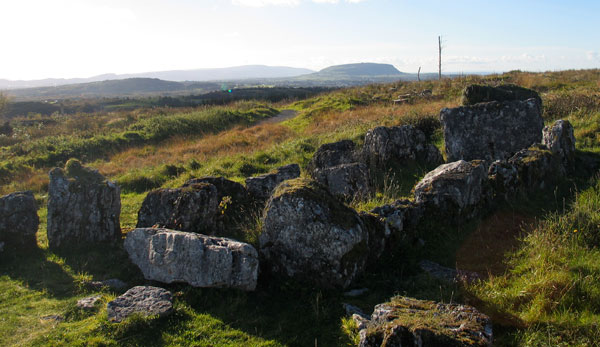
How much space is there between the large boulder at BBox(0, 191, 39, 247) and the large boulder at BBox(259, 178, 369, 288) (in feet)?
19.8

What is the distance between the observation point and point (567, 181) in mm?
9727

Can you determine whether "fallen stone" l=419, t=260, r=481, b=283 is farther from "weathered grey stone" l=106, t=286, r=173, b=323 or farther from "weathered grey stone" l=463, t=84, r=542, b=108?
"weathered grey stone" l=463, t=84, r=542, b=108

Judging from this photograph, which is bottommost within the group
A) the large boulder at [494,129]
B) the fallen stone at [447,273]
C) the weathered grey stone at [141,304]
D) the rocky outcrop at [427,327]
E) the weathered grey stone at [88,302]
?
the weathered grey stone at [88,302]

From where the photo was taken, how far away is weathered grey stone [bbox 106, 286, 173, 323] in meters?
5.64

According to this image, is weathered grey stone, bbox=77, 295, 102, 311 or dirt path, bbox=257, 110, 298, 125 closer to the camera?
weathered grey stone, bbox=77, 295, 102, 311

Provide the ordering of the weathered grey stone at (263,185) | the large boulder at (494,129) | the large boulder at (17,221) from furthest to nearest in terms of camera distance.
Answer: the large boulder at (494,129) < the weathered grey stone at (263,185) < the large boulder at (17,221)

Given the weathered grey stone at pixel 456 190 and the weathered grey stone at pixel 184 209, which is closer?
the weathered grey stone at pixel 456 190

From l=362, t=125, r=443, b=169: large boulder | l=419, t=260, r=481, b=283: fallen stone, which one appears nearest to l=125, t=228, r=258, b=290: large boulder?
l=419, t=260, r=481, b=283: fallen stone

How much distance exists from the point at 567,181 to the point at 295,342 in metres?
8.66

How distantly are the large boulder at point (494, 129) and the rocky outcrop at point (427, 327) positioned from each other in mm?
8804

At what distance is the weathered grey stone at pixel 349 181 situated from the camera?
10133 millimetres

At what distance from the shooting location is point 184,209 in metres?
8.29

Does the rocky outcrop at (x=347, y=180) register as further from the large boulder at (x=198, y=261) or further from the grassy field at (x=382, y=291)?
the large boulder at (x=198, y=261)

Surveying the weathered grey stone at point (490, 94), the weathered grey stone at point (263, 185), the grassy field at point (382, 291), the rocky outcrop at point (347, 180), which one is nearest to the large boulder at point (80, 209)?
the grassy field at point (382, 291)
